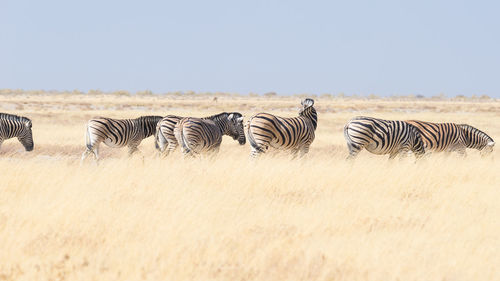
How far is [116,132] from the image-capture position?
16.2 metres

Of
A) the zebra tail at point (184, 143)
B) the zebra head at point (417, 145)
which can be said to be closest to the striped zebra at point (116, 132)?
the zebra tail at point (184, 143)

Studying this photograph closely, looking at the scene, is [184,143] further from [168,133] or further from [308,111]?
[308,111]

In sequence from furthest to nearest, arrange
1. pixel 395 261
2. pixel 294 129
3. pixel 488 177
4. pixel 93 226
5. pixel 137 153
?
1. pixel 137 153
2. pixel 294 129
3. pixel 488 177
4. pixel 93 226
5. pixel 395 261

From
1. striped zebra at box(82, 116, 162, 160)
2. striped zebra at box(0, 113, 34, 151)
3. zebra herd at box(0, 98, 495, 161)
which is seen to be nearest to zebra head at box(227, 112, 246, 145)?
zebra herd at box(0, 98, 495, 161)

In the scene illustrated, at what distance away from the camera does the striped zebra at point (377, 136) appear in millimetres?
13633

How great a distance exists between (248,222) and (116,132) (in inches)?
358

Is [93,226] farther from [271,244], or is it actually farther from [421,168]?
[421,168]

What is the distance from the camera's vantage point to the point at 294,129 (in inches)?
578

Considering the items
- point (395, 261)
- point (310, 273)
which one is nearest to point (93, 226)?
point (310, 273)

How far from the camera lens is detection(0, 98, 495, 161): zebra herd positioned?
1378cm

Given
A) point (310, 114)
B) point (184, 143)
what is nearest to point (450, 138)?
point (310, 114)

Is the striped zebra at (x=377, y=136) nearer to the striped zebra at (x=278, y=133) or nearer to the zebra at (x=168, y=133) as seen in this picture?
the striped zebra at (x=278, y=133)

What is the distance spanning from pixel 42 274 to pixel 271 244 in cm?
241

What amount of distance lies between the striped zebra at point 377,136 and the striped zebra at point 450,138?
1.77 m
